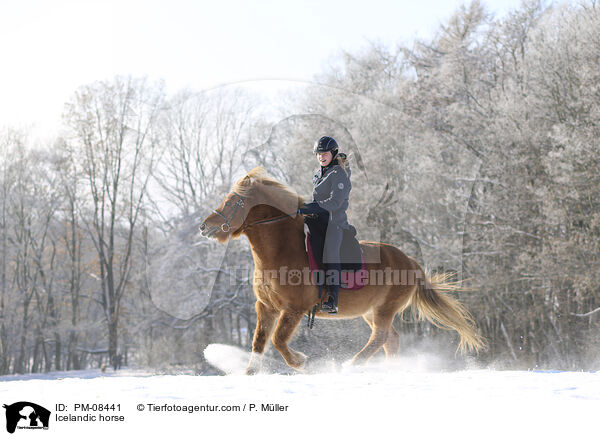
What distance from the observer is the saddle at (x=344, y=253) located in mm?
5992

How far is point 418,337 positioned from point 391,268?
11.9 metres

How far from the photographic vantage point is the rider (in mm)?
6004

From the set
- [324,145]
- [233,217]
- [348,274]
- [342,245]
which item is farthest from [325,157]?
[348,274]

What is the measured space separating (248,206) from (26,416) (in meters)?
2.88

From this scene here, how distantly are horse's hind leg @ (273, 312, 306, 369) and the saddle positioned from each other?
591mm

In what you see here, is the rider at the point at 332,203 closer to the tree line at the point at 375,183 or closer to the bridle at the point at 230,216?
the bridle at the point at 230,216

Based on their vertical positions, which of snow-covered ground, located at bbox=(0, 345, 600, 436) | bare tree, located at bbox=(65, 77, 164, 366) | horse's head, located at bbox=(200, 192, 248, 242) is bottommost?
snow-covered ground, located at bbox=(0, 345, 600, 436)

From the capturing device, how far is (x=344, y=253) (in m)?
6.27

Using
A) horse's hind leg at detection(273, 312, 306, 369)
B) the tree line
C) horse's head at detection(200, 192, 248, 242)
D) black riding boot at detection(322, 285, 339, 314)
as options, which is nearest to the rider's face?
horse's head at detection(200, 192, 248, 242)

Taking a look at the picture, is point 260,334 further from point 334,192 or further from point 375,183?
point 375,183

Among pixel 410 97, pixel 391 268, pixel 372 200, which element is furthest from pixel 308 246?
pixel 410 97

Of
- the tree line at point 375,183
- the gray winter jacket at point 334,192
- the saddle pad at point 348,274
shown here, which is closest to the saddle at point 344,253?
the saddle pad at point 348,274

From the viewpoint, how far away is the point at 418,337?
1803 cm

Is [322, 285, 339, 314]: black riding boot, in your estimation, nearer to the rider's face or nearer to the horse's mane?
the horse's mane
